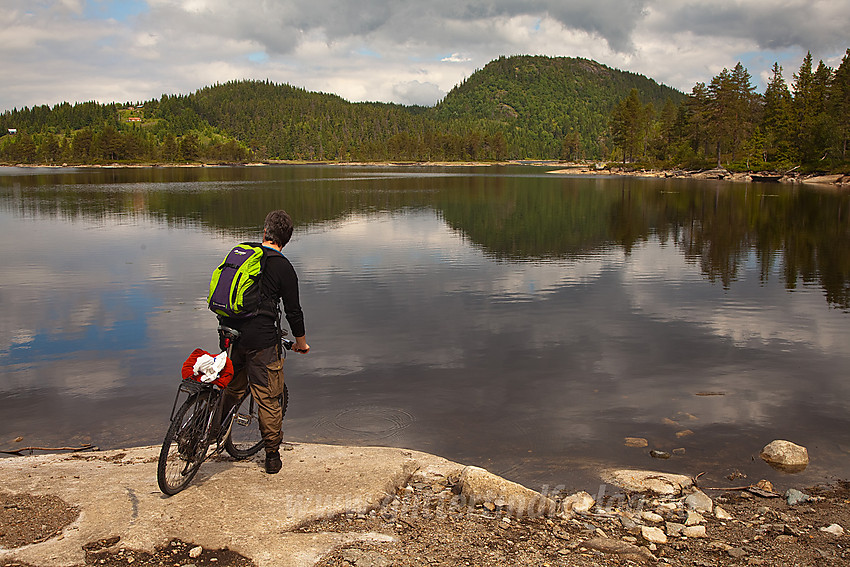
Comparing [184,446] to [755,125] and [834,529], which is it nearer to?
[834,529]

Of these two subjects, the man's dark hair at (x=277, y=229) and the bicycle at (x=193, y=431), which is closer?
the bicycle at (x=193, y=431)

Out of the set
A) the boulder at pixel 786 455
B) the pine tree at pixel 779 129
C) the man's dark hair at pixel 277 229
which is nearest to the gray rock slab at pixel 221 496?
the man's dark hair at pixel 277 229

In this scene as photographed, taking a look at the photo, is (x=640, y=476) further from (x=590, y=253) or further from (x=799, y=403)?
(x=590, y=253)

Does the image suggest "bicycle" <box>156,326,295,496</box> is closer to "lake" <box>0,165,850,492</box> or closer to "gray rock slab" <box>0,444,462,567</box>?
"gray rock slab" <box>0,444,462,567</box>

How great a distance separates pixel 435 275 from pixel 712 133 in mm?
116993

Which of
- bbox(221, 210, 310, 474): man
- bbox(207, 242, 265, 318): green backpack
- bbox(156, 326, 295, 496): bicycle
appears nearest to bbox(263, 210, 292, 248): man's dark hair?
bbox(221, 210, 310, 474): man

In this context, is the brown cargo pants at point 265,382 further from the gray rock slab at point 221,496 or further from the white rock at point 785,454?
the white rock at point 785,454

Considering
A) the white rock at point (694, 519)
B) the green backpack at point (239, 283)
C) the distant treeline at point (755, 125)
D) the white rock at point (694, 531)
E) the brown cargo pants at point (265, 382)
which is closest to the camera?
the white rock at point (694, 531)

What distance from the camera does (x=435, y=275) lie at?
22.7m

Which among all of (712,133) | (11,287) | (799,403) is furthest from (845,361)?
(712,133)

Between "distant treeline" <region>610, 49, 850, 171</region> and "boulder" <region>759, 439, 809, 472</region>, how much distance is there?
93.1m

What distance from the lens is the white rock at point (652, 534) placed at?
6211 mm

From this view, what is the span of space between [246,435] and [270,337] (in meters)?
3.00

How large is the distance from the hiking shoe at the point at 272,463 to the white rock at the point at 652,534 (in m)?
4.11
